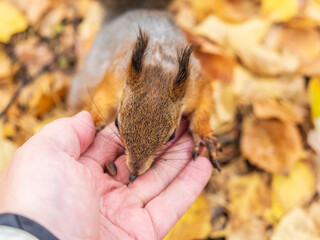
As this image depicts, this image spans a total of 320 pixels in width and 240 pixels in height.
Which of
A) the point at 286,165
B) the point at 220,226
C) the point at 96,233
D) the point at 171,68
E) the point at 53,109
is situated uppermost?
the point at 171,68

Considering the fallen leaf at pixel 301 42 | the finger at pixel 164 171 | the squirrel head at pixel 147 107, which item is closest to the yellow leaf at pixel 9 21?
the squirrel head at pixel 147 107

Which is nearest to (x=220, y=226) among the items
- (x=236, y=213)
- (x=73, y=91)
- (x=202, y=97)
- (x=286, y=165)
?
(x=236, y=213)

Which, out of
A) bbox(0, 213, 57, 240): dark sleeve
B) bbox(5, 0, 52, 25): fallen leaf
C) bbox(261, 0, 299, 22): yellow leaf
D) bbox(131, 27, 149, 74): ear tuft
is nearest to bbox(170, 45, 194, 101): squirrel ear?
bbox(131, 27, 149, 74): ear tuft

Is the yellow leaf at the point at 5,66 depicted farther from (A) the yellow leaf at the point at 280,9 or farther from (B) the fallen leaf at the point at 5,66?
(A) the yellow leaf at the point at 280,9

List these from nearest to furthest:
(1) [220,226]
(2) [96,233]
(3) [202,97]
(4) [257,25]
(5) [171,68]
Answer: (2) [96,233] < (5) [171,68] < (3) [202,97] < (1) [220,226] < (4) [257,25]

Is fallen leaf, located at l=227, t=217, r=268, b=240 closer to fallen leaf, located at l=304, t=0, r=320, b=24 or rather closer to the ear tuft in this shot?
the ear tuft

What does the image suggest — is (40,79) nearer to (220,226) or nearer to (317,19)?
(220,226)

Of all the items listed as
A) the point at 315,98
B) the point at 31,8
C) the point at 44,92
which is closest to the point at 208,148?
the point at 315,98
